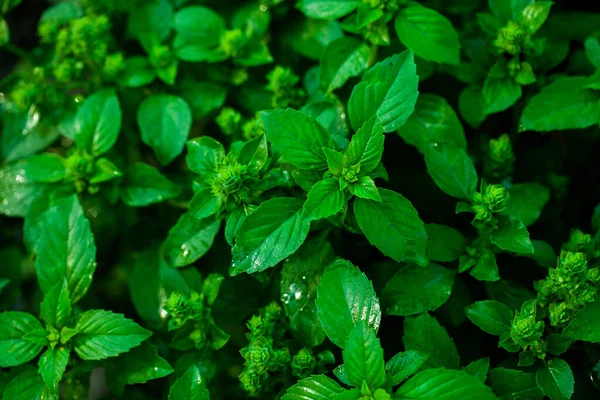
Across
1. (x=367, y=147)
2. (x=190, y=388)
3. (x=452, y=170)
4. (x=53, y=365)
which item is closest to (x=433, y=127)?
(x=452, y=170)

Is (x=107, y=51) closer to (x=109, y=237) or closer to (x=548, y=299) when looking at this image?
(x=109, y=237)

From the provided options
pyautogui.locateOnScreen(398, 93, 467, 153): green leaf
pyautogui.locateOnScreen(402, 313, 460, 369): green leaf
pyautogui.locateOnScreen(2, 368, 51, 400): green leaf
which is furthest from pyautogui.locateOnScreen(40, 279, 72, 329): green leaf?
pyautogui.locateOnScreen(398, 93, 467, 153): green leaf

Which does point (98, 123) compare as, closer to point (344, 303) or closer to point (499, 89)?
point (344, 303)

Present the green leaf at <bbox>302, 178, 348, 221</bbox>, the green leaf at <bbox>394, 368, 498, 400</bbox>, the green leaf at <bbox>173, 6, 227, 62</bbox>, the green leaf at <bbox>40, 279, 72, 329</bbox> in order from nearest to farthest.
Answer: the green leaf at <bbox>394, 368, 498, 400</bbox> → the green leaf at <bbox>302, 178, 348, 221</bbox> → the green leaf at <bbox>40, 279, 72, 329</bbox> → the green leaf at <bbox>173, 6, 227, 62</bbox>

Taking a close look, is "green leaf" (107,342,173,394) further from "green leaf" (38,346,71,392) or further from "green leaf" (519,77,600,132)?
"green leaf" (519,77,600,132)

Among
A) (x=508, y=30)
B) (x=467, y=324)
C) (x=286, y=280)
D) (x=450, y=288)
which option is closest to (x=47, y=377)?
(x=286, y=280)

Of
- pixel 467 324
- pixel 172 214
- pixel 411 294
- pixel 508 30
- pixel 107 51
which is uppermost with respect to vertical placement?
pixel 508 30
